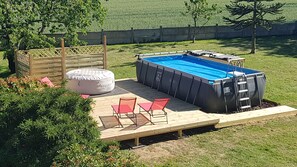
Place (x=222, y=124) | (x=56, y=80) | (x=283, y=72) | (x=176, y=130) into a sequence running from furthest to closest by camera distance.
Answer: (x=283, y=72) → (x=56, y=80) → (x=222, y=124) → (x=176, y=130)

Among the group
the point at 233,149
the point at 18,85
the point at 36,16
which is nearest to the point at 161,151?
the point at 233,149

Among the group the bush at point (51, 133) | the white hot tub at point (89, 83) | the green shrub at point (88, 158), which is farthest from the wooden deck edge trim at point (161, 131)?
the white hot tub at point (89, 83)

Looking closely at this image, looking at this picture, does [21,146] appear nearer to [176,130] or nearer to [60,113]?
[60,113]

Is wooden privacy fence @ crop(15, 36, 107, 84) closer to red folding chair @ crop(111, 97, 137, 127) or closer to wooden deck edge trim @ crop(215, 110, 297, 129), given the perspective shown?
red folding chair @ crop(111, 97, 137, 127)

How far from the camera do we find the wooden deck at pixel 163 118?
39.0ft

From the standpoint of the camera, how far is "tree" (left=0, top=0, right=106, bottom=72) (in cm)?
1838

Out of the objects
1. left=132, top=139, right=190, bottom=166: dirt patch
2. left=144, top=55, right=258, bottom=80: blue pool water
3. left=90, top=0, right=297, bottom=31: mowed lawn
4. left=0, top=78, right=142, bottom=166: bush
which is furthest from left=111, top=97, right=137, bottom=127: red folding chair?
left=90, top=0, right=297, bottom=31: mowed lawn

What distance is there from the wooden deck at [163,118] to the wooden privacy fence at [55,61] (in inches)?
92.8

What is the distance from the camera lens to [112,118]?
42.2 feet

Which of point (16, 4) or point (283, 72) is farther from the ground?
point (16, 4)

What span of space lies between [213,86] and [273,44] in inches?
778

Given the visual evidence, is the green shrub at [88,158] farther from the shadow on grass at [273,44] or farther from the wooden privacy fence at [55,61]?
the shadow on grass at [273,44]

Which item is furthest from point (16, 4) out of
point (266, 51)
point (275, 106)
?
point (266, 51)

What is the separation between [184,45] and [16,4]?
15.9m
